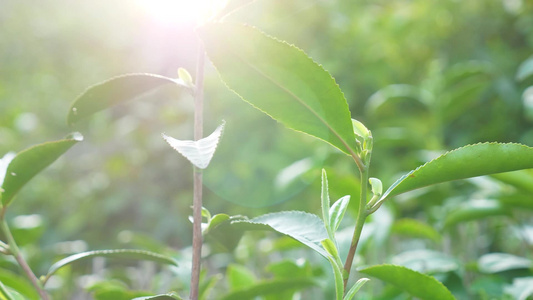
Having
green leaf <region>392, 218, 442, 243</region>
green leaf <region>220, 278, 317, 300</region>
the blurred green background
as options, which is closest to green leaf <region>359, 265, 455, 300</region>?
green leaf <region>220, 278, 317, 300</region>

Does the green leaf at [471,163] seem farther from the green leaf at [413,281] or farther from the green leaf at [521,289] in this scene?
the green leaf at [521,289]

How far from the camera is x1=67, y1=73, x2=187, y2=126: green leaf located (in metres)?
0.64

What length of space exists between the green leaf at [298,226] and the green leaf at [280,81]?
95mm

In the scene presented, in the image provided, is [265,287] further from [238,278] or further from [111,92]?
[111,92]

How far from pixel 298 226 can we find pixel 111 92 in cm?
28

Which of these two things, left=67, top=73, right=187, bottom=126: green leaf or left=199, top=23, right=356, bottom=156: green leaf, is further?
left=67, top=73, right=187, bottom=126: green leaf

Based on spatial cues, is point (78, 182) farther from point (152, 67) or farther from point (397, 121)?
point (397, 121)

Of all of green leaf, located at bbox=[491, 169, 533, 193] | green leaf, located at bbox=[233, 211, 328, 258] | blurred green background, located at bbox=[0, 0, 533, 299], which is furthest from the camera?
blurred green background, located at bbox=[0, 0, 533, 299]

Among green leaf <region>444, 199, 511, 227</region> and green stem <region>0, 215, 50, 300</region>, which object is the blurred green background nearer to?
green leaf <region>444, 199, 511, 227</region>

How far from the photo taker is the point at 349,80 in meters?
2.59

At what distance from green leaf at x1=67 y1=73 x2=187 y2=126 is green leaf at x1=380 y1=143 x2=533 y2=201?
287 mm

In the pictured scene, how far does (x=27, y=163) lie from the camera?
68 cm

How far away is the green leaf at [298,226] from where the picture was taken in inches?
22.9

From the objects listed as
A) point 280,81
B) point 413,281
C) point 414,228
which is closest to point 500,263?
point 414,228
